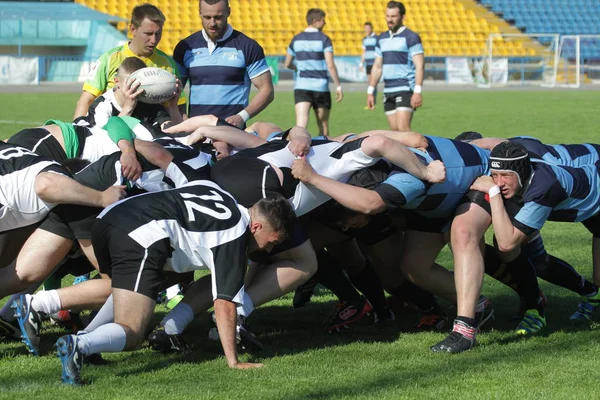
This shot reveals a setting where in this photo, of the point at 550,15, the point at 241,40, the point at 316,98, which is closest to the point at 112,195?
the point at 241,40

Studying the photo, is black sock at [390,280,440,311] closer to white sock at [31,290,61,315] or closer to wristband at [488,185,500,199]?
wristband at [488,185,500,199]

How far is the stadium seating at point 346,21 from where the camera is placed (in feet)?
125

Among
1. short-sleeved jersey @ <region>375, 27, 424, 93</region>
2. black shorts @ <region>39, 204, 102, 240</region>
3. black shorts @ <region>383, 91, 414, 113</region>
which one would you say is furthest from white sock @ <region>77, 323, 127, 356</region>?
short-sleeved jersey @ <region>375, 27, 424, 93</region>

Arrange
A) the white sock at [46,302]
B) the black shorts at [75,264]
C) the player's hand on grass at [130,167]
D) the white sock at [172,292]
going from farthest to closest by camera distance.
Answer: the white sock at [172,292]
the black shorts at [75,264]
the player's hand on grass at [130,167]
the white sock at [46,302]

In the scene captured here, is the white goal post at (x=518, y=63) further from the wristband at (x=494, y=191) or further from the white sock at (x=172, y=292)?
the wristband at (x=494, y=191)

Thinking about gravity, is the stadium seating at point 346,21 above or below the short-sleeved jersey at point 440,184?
below

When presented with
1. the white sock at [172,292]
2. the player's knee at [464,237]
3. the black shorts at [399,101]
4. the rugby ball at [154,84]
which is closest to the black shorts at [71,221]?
the rugby ball at [154,84]

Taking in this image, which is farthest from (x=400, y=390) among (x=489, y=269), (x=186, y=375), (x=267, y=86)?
(x=267, y=86)

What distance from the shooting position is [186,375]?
4.54 meters

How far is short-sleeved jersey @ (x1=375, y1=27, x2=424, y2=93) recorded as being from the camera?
45.0ft

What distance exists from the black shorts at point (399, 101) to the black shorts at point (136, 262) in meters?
9.45

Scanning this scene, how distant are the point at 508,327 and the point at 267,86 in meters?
2.99

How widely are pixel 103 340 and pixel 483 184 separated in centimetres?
226

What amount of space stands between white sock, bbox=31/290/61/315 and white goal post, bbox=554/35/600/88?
3515 centimetres
